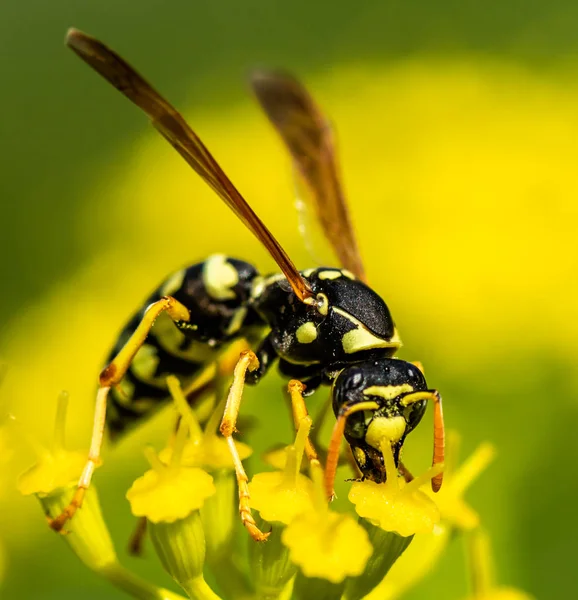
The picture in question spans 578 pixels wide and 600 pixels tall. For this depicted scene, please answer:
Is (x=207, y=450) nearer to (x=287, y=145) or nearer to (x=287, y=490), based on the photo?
(x=287, y=490)

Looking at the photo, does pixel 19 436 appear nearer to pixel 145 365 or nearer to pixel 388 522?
pixel 145 365

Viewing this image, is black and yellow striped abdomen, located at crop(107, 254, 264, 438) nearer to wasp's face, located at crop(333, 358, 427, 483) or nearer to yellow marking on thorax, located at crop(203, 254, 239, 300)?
yellow marking on thorax, located at crop(203, 254, 239, 300)

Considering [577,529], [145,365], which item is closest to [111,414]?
[145,365]

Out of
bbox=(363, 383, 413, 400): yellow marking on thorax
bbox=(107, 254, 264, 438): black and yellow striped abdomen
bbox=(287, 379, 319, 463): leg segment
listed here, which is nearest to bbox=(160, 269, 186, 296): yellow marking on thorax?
bbox=(107, 254, 264, 438): black and yellow striped abdomen

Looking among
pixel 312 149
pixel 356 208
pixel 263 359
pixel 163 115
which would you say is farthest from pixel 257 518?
pixel 356 208

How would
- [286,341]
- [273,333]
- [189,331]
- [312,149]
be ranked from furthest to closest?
[312,149] → [189,331] → [273,333] → [286,341]

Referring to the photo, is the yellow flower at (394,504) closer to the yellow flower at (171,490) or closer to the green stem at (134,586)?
the yellow flower at (171,490)

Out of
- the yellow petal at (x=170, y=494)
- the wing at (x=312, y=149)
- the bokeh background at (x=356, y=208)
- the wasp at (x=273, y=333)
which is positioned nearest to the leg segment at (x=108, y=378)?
the wasp at (x=273, y=333)
